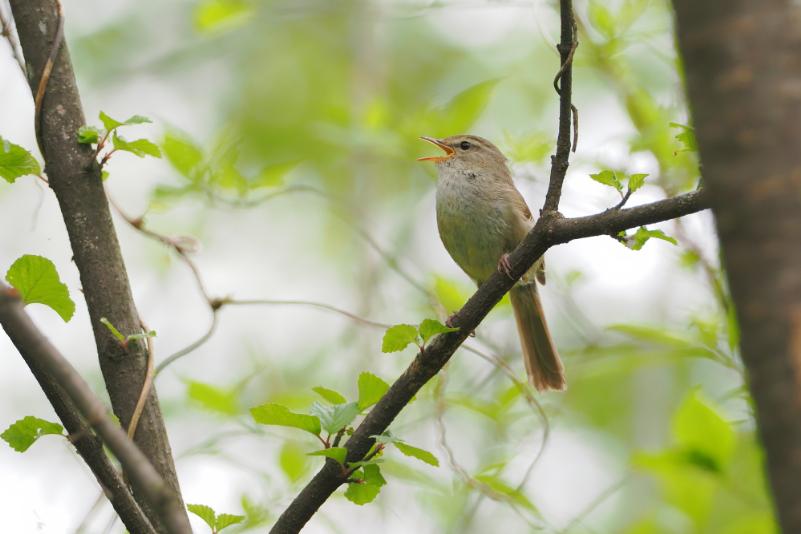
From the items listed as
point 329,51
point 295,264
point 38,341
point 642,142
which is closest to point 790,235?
point 38,341

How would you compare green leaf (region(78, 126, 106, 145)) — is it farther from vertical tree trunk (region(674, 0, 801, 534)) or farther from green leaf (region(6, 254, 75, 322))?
vertical tree trunk (region(674, 0, 801, 534))

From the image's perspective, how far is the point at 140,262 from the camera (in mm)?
7605

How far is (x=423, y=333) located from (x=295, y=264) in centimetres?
715

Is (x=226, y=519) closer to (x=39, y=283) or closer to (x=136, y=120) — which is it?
(x=39, y=283)

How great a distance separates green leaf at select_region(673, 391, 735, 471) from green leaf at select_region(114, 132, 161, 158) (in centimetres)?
200

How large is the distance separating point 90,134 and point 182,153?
144 centimetres

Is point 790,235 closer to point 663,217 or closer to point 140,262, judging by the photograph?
point 663,217

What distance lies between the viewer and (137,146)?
220cm

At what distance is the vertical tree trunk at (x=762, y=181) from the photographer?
67 cm

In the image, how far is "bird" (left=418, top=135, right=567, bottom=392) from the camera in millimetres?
4059

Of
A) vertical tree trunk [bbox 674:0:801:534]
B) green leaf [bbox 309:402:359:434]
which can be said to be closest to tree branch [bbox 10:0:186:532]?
green leaf [bbox 309:402:359:434]

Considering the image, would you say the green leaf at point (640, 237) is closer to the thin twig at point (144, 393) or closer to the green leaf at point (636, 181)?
the green leaf at point (636, 181)

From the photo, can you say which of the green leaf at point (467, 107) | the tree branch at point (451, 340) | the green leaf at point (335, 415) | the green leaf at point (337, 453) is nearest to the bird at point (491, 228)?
the green leaf at point (467, 107)

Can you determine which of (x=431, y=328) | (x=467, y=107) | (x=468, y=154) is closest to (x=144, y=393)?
(x=431, y=328)
